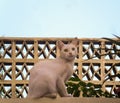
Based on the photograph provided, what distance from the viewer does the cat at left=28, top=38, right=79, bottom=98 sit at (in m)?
4.15

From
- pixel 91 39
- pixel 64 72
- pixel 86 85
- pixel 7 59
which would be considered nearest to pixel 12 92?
pixel 7 59

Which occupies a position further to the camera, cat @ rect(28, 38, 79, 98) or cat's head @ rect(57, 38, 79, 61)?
cat's head @ rect(57, 38, 79, 61)

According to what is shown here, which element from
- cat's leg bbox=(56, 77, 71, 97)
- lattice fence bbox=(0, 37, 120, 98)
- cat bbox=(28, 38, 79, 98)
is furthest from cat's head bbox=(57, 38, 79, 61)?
lattice fence bbox=(0, 37, 120, 98)

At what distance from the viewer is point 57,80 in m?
4.26

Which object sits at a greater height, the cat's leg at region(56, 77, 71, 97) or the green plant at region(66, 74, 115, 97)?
the cat's leg at region(56, 77, 71, 97)

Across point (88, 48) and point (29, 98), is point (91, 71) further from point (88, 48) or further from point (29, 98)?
point (29, 98)

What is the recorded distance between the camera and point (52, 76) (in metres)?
4.21

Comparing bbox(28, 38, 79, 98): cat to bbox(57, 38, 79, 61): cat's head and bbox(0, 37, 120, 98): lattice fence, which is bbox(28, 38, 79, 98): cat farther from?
bbox(0, 37, 120, 98): lattice fence

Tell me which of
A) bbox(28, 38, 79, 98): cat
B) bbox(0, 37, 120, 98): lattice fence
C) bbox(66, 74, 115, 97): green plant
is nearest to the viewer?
bbox(28, 38, 79, 98): cat

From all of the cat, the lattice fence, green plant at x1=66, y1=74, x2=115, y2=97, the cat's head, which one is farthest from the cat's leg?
the lattice fence

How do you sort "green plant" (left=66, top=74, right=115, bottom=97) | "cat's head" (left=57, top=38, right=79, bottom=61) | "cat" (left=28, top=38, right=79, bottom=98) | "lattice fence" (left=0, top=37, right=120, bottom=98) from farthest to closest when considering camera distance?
"lattice fence" (left=0, top=37, right=120, bottom=98)
"green plant" (left=66, top=74, right=115, bottom=97)
"cat's head" (left=57, top=38, right=79, bottom=61)
"cat" (left=28, top=38, right=79, bottom=98)

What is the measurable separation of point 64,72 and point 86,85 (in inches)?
32.2

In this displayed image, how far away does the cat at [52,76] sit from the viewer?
13.6 ft

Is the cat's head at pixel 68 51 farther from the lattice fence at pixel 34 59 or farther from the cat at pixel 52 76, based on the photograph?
the lattice fence at pixel 34 59
